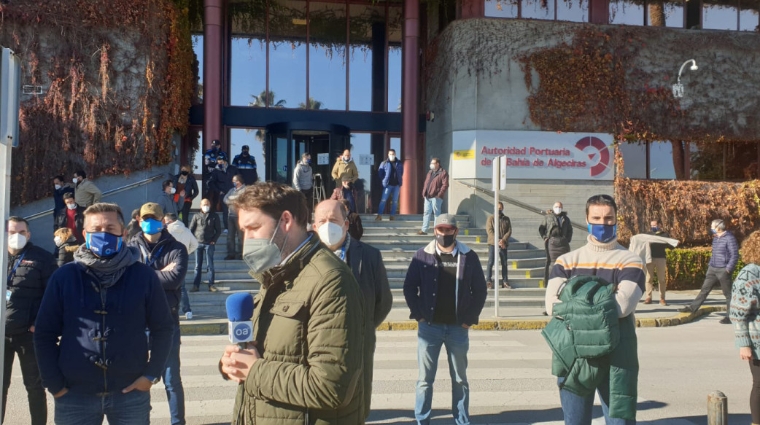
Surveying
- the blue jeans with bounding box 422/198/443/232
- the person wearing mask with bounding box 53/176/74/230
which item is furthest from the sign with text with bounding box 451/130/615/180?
the person wearing mask with bounding box 53/176/74/230

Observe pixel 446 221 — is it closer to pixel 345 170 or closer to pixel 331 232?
pixel 331 232

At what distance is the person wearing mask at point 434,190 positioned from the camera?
54.7 feet

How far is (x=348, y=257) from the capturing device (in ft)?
17.1

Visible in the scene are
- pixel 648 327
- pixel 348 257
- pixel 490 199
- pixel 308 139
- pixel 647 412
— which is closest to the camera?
pixel 348 257

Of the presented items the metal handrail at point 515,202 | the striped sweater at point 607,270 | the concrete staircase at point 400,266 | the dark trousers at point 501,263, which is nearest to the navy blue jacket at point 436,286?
the striped sweater at point 607,270

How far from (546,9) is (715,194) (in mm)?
7310

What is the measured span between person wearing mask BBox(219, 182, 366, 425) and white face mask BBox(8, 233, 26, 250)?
136 inches

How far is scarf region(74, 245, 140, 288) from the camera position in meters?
3.79

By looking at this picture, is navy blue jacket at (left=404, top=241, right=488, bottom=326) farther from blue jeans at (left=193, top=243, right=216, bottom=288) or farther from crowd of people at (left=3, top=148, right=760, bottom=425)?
blue jeans at (left=193, top=243, right=216, bottom=288)

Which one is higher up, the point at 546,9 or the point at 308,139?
the point at 546,9

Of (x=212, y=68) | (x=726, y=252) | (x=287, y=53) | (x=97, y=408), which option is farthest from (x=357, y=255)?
(x=287, y=53)

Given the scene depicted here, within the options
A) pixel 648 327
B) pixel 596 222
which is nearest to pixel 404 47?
pixel 648 327

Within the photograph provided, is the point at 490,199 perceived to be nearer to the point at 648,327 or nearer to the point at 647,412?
the point at 648,327

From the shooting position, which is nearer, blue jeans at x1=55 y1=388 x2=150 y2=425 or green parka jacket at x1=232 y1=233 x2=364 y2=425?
green parka jacket at x1=232 y1=233 x2=364 y2=425
